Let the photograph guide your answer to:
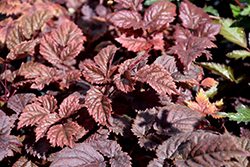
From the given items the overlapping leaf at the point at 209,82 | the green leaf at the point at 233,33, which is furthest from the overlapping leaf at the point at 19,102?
the green leaf at the point at 233,33

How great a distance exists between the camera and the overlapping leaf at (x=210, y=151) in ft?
2.61

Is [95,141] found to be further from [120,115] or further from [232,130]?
[232,130]

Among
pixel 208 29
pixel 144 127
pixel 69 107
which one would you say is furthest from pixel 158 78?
pixel 208 29

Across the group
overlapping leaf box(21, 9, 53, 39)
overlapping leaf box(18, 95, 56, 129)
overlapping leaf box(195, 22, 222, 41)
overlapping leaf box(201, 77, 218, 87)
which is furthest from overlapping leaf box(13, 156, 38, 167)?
overlapping leaf box(195, 22, 222, 41)

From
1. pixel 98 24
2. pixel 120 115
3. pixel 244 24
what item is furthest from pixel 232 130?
pixel 98 24

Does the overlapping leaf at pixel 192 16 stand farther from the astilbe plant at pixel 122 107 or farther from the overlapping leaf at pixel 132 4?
the overlapping leaf at pixel 132 4

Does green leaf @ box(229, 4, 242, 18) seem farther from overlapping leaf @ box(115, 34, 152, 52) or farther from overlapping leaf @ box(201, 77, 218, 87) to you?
overlapping leaf @ box(115, 34, 152, 52)

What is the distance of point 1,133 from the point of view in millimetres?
1148

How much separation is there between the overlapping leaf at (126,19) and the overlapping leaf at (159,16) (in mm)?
56

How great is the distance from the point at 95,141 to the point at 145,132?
276mm

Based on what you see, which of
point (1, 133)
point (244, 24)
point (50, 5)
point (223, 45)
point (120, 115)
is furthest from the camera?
point (50, 5)

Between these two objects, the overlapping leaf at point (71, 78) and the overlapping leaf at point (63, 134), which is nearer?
the overlapping leaf at point (63, 134)

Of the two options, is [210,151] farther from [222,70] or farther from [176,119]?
[222,70]

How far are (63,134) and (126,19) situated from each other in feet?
2.80
